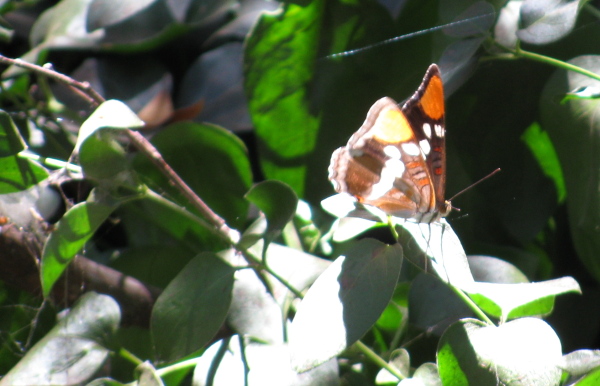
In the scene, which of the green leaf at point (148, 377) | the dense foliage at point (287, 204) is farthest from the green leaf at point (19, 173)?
the green leaf at point (148, 377)

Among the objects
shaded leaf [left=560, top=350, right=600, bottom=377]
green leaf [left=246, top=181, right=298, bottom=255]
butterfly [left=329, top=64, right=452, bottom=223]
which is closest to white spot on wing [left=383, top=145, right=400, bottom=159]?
butterfly [left=329, top=64, right=452, bottom=223]

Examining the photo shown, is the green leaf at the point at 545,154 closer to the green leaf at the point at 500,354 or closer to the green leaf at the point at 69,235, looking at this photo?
the green leaf at the point at 500,354

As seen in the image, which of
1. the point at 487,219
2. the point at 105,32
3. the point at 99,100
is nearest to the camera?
the point at 99,100

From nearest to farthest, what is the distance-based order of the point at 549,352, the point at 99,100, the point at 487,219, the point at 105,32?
1. the point at 549,352
2. the point at 99,100
3. the point at 487,219
4. the point at 105,32

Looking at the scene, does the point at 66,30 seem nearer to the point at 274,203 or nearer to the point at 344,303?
the point at 274,203

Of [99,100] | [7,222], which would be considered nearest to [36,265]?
[7,222]

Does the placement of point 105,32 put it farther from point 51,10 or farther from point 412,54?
point 412,54

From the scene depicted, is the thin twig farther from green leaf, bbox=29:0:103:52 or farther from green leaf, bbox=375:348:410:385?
green leaf, bbox=29:0:103:52
